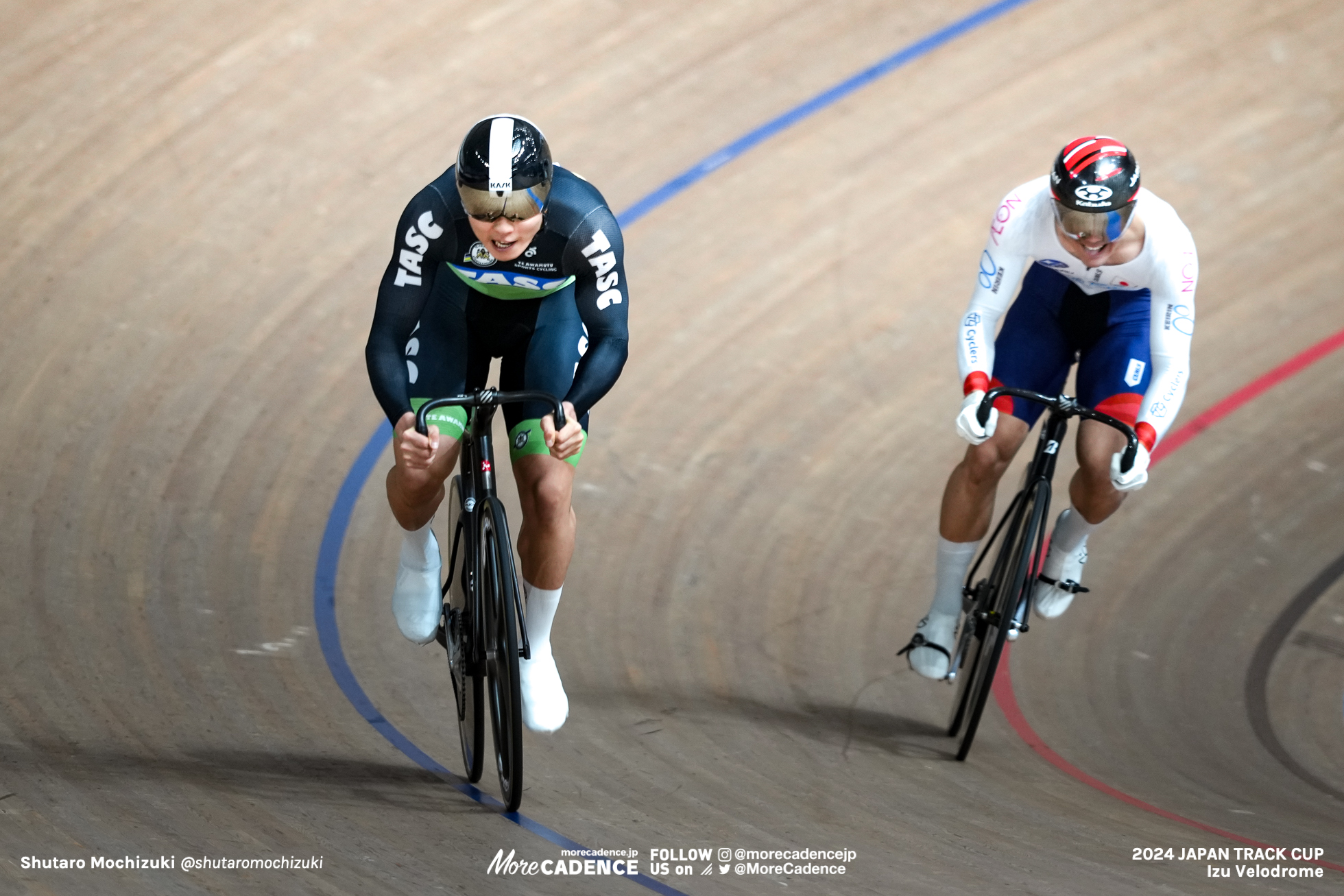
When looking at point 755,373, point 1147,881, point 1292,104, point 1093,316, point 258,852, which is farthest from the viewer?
point 1292,104

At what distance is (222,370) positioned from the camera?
4.76m

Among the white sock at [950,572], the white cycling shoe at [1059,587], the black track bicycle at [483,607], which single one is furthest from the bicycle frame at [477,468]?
the white cycling shoe at [1059,587]

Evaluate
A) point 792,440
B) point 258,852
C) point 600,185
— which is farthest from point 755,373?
point 258,852

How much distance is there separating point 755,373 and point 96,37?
10.1ft

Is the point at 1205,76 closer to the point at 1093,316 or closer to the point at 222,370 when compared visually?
the point at 1093,316

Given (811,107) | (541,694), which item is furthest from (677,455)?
(811,107)

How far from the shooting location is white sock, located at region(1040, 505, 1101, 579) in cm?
376

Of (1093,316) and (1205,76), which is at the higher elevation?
(1205,76)

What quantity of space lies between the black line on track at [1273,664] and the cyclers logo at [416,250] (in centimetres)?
266

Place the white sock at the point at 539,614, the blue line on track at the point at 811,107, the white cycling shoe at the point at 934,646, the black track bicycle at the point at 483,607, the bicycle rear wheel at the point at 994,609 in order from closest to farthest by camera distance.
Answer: the black track bicycle at the point at 483,607
the white sock at the point at 539,614
the bicycle rear wheel at the point at 994,609
the white cycling shoe at the point at 934,646
the blue line on track at the point at 811,107

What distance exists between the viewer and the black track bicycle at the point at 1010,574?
3354 millimetres

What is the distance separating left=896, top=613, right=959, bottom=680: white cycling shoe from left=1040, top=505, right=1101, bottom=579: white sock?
29 cm

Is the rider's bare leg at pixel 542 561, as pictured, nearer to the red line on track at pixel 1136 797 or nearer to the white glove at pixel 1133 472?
the white glove at pixel 1133 472

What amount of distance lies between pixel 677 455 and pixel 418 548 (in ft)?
5.87
